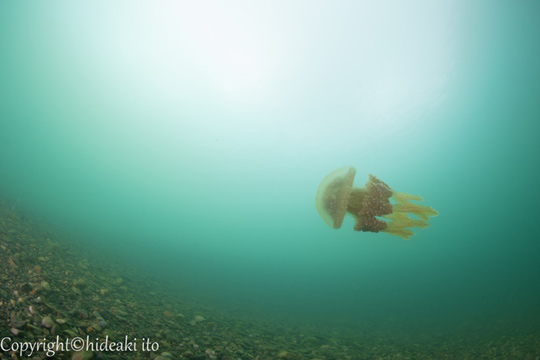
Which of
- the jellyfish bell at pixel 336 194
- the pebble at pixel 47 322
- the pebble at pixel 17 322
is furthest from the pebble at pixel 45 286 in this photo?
the jellyfish bell at pixel 336 194

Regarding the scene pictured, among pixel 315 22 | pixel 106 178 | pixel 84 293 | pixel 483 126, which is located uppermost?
pixel 106 178

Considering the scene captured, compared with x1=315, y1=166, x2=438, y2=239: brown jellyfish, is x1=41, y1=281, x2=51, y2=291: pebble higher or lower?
lower

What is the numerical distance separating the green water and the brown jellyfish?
0.43m

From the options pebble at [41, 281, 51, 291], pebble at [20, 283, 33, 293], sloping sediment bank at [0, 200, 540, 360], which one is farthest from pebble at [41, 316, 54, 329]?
pebble at [41, 281, 51, 291]

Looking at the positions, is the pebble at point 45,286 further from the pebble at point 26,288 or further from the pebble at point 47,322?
the pebble at point 47,322

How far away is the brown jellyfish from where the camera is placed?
138 inches

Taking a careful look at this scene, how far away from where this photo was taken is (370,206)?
3482mm

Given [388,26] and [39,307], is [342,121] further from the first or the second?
[39,307]

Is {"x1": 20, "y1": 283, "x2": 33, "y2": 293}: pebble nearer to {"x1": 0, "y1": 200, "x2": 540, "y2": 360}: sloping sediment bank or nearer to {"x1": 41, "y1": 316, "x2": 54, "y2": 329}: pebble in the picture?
{"x1": 0, "y1": 200, "x2": 540, "y2": 360}: sloping sediment bank

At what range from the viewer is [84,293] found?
10.4ft

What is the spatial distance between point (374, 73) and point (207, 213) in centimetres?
10287

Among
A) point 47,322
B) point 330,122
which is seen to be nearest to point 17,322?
point 47,322

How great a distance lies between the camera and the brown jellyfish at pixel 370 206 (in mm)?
3500

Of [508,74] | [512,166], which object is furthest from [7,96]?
[512,166]
